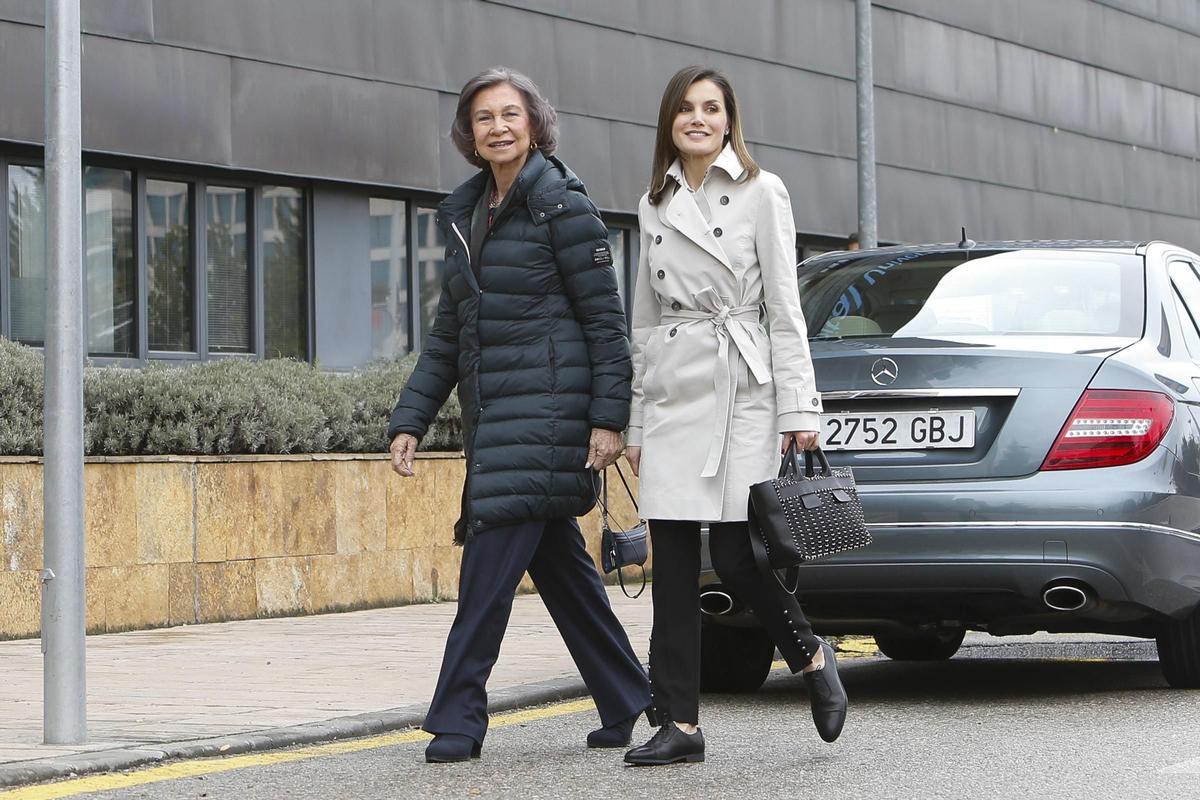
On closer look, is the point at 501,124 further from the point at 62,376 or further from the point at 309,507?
the point at 309,507

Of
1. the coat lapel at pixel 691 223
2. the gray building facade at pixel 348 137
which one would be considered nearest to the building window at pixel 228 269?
the gray building facade at pixel 348 137

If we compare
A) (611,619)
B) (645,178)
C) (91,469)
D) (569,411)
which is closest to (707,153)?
(569,411)

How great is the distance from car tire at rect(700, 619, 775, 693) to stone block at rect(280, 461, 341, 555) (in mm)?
4014

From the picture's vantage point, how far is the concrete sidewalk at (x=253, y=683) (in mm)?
6082

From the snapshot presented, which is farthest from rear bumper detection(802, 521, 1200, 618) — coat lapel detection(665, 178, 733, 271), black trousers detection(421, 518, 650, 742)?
coat lapel detection(665, 178, 733, 271)

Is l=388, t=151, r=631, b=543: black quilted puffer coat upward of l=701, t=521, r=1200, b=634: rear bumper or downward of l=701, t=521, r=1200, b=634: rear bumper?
upward

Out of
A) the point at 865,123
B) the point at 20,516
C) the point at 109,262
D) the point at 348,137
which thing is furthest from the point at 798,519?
the point at 348,137

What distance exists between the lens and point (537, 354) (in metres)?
5.77

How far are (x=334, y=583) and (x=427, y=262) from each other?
552 cm

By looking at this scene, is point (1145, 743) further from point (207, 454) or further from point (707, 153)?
point (207, 454)

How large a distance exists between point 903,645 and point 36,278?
700 cm

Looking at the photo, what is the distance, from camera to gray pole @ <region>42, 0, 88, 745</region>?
6.17 meters

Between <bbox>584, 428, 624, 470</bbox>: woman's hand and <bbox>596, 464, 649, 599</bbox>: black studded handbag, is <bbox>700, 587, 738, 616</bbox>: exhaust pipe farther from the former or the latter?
<bbox>584, 428, 624, 470</bbox>: woman's hand

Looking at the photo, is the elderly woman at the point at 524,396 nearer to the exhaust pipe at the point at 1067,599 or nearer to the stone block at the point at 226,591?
the exhaust pipe at the point at 1067,599
